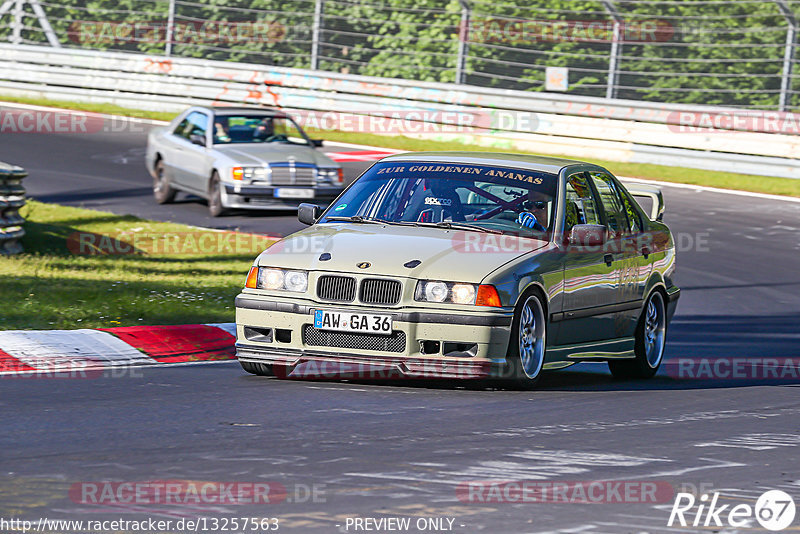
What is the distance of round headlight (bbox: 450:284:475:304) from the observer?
8078 mm

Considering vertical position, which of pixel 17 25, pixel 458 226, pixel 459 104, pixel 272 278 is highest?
pixel 17 25

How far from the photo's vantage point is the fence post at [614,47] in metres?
25.2

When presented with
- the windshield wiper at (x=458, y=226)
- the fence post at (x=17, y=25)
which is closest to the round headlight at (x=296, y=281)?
the windshield wiper at (x=458, y=226)

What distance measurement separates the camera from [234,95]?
28109 mm

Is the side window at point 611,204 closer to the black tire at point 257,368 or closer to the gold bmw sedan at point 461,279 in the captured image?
the gold bmw sedan at point 461,279

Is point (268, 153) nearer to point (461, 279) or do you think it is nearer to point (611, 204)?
point (611, 204)

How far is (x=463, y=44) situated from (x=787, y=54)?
628 centimetres

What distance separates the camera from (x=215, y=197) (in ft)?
61.7

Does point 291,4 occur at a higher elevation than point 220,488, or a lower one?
higher

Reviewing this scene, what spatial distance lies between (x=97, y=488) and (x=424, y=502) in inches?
50.8

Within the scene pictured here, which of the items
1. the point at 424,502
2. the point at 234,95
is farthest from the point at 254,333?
the point at 234,95

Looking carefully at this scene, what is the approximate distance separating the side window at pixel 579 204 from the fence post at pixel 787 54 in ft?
49.1

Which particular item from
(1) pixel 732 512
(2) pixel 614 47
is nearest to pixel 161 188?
(2) pixel 614 47

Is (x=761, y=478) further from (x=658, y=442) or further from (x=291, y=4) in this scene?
(x=291, y=4)
